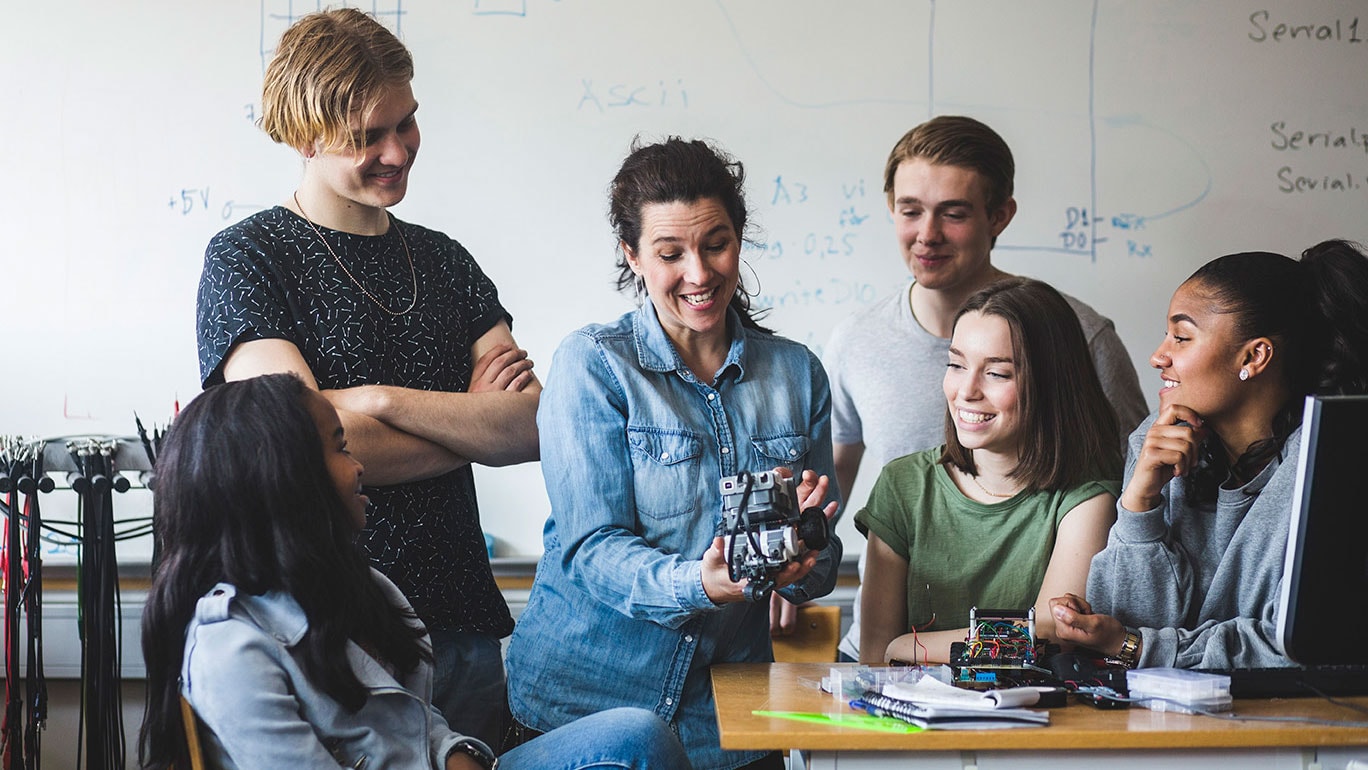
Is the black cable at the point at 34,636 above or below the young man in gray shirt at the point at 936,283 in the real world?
below

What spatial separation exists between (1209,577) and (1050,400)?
38 cm

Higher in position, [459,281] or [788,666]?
[459,281]

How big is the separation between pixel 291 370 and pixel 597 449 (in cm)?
49

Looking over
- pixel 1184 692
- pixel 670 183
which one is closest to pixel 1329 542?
pixel 1184 692

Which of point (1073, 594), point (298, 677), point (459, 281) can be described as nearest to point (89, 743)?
point (298, 677)

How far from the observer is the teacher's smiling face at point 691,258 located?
6.21ft

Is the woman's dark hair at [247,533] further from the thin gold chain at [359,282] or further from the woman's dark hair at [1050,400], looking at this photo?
the woman's dark hair at [1050,400]

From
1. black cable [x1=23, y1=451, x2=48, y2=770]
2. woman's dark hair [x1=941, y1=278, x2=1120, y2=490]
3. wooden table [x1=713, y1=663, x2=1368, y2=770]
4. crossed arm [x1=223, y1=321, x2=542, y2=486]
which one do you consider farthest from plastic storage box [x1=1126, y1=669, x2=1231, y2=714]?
black cable [x1=23, y1=451, x2=48, y2=770]

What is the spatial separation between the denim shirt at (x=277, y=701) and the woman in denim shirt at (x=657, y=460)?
0.30 metres

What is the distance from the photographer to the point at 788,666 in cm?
190

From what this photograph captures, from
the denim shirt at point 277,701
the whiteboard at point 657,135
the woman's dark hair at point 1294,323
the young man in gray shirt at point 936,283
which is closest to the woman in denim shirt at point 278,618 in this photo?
the denim shirt at point 277,701

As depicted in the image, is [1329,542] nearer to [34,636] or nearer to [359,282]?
[359,282]

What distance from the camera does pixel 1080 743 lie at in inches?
59.7

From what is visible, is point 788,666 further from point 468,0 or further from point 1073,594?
point 468,0
